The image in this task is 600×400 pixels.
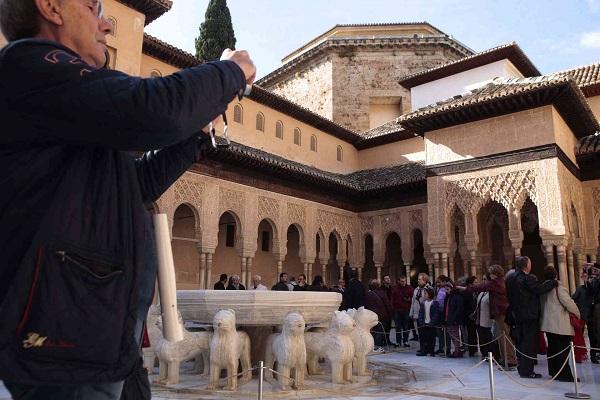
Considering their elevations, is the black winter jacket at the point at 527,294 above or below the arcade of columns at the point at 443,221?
below

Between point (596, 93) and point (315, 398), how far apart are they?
61.9 ft

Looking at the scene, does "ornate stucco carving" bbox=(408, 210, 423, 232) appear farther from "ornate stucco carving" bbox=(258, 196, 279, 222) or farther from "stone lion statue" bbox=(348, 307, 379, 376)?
"stone lion statue" bbox=(348, 307, 379, 376)

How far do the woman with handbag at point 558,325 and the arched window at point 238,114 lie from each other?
524 inches

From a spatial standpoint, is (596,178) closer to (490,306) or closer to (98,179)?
(490,306)

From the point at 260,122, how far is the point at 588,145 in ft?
38.4

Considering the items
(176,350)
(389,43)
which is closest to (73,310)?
(176,350)

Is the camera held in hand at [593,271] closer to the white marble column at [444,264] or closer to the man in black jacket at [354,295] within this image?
the man in black jacket at [354,295]

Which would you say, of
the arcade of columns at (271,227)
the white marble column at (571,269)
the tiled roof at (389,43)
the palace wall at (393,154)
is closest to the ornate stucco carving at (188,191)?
the arcade of columns at (271,227)

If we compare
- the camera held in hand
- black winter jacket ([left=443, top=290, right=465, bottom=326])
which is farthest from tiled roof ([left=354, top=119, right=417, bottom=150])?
the camera held in hand

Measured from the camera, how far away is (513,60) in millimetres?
19484

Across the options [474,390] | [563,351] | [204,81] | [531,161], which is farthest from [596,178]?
[204,81]

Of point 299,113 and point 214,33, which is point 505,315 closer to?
point 299,113

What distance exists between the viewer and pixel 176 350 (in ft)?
18.0

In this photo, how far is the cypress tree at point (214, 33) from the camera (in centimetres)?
2308
